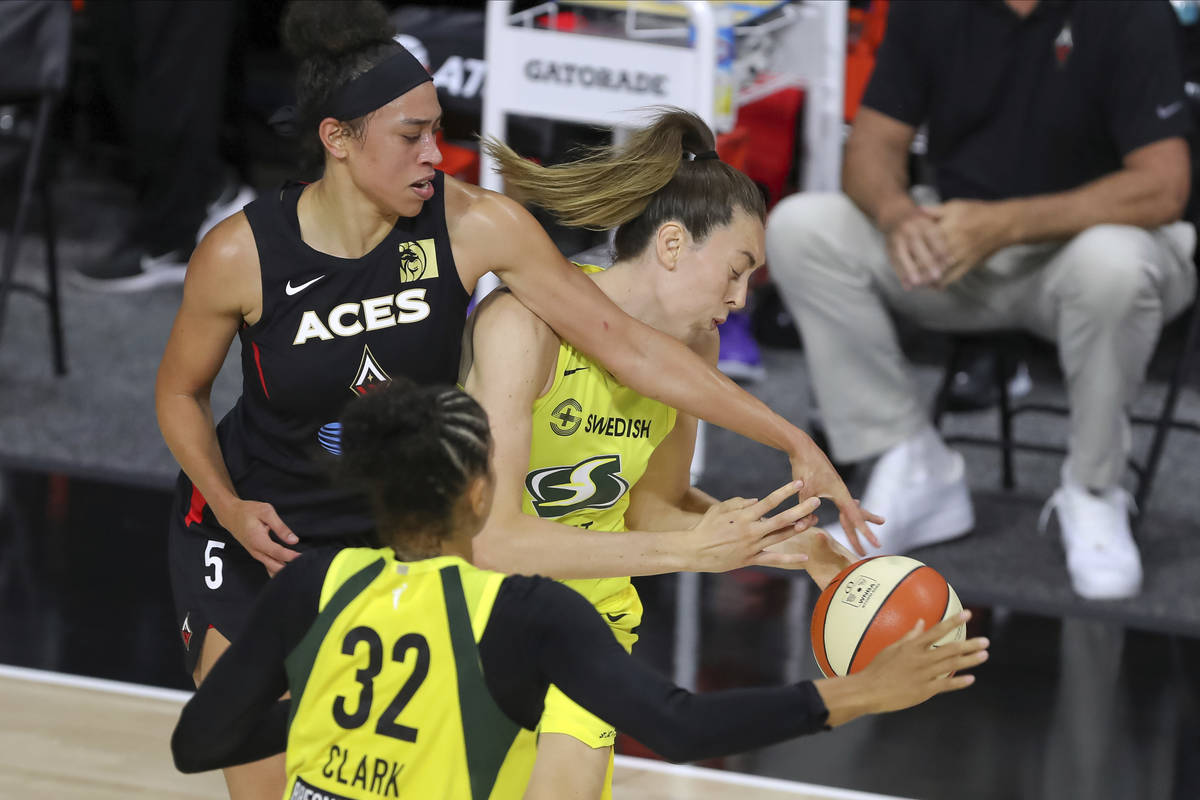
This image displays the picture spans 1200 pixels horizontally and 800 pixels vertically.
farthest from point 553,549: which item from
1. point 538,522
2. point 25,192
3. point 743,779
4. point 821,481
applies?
point 25,192

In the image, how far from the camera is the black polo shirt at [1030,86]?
3674 mm

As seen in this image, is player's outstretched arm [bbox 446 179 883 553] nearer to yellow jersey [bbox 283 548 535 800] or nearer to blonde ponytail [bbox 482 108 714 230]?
blonde ponytail [bbox 482 108 714 230]

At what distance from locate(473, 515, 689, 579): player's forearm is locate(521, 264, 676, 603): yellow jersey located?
0.65 ft

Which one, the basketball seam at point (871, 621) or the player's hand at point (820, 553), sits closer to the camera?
the basketball seam at point (871, 621)

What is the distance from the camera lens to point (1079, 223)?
3.58 metres

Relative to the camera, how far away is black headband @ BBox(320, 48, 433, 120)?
1.99 meters

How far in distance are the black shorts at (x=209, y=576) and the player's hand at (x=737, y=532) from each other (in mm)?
640

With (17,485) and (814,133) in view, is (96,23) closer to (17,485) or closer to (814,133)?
(17,485)

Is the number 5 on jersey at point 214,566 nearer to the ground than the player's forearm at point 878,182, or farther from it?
farther from it

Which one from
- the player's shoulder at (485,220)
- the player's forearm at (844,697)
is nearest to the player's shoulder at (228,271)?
the player's shoulder at (485,220)

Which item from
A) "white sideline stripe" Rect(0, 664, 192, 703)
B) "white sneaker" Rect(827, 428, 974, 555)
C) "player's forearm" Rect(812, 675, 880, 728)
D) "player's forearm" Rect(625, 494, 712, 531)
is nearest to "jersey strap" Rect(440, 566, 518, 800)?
"player's forearm" Rect(812, 675, 880, 728)

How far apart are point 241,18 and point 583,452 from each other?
4600 mm

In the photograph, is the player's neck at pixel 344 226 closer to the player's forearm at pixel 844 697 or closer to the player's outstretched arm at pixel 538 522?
the player's outstretched arm at pixel 538 522

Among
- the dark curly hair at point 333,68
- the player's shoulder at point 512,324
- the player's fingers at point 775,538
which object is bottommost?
the player's fingers at point 775,538
